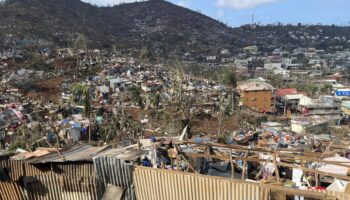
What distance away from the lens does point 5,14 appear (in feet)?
197

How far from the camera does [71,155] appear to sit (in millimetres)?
5461

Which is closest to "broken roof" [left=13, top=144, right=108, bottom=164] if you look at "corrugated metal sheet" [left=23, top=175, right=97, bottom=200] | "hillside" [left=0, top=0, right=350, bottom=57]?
"corrugated metal sheet" [left=23, top=175, right=97, bottom=200]

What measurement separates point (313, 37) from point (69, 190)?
145m

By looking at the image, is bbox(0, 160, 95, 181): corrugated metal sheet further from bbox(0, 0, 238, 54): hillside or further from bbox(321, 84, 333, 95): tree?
bbox(0, 0, 238, 54): hillside

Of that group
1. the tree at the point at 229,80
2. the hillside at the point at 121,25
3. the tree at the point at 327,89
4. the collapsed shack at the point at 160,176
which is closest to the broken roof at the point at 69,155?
the collapsed shack at the point at 160,176

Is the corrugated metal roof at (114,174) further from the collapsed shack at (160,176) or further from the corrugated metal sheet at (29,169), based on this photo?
the corrugated metal sheet at (29,169)

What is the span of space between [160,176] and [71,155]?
5.36ft

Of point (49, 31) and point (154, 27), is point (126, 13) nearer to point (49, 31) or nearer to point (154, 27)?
point (154, 27)

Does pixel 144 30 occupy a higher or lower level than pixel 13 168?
higher

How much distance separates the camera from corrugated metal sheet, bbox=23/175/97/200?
16.1 feet

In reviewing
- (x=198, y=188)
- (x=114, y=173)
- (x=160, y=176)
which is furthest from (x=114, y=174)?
(x=198, y=188)

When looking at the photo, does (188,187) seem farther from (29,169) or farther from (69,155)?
(29,169)

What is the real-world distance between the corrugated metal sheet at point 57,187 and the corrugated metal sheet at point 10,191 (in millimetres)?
151

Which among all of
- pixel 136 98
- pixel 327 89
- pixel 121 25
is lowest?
pixel 327 89
